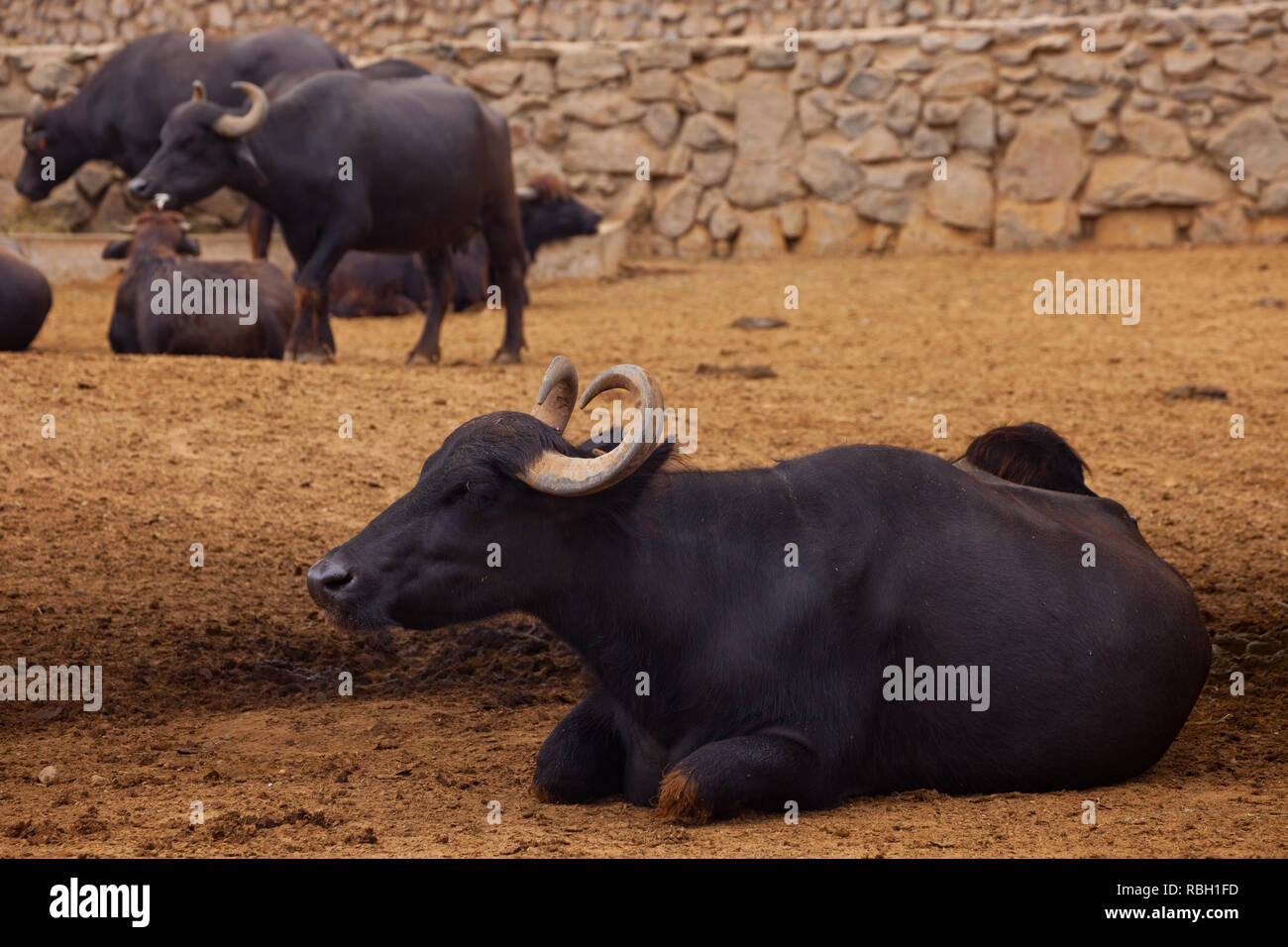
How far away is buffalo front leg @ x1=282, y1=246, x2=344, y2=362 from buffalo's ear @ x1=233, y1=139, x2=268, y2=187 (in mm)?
625

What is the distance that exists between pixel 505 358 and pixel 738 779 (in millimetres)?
7907

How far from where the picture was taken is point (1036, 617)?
459 cm

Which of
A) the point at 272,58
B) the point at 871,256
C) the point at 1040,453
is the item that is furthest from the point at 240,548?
the point at 871,256

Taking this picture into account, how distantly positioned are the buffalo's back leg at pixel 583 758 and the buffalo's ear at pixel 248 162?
704cm

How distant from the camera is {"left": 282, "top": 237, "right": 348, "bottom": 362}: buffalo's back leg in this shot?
424 inches

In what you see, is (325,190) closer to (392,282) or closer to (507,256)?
(507,256)

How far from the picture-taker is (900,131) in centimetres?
1917

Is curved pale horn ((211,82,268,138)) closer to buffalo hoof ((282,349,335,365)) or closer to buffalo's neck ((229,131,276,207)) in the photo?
buffalo's neck ((229,131,276,207))

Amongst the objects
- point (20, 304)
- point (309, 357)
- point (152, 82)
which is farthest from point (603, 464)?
point (152, 82)

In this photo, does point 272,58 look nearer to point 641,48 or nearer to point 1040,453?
point 641,48

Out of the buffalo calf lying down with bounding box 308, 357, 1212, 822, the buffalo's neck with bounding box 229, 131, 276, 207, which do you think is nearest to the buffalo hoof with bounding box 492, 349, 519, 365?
the buffalo's neck with bounding box 229, 131, 276, 207

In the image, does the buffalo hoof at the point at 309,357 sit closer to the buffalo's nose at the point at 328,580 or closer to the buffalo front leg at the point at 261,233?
the buffalo front leg at the point at 261,233

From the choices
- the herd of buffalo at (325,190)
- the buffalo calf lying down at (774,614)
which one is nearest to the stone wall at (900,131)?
the herd of buffalo at (325,190)

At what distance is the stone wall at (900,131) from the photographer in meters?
18.2
